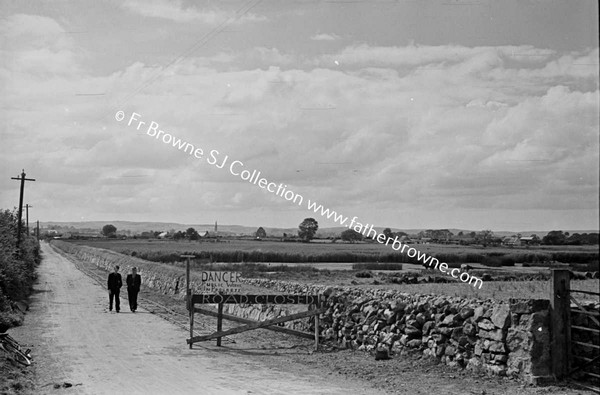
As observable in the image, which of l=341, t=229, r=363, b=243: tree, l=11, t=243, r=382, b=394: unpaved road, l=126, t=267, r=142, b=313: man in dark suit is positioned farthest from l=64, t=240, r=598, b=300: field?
l=341, t=229, r=363, b=243: tree

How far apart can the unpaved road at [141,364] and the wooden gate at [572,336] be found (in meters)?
3.33

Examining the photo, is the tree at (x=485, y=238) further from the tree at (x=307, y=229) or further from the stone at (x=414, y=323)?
the stone at (x=414, y=323)

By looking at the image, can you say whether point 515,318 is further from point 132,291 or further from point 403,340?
point 132,291

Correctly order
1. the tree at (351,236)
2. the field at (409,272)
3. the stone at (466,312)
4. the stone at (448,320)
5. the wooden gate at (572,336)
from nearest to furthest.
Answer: the wooden gate at (572,336)
the stone at (466,312)
the stone at (448,320)
the field at (409,272)
the tree at (351,236)

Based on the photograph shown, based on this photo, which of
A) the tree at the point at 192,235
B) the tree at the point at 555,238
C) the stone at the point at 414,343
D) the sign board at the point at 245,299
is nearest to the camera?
the stone at the point at 414,343

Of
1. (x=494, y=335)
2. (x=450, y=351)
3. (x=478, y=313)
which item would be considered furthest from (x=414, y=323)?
(x=494, y=335)

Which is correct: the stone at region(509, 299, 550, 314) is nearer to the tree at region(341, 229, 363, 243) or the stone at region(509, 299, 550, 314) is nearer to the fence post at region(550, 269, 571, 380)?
the fence post at region(550, 269, 571, 380)

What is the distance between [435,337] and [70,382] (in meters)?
7.36

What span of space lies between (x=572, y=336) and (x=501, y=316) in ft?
4.07

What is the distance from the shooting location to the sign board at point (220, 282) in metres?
18.1

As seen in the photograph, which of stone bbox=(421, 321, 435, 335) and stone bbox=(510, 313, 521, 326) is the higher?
stone bbox=(510, 313, 521, 326)

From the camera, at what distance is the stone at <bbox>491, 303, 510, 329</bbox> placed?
12554 mm

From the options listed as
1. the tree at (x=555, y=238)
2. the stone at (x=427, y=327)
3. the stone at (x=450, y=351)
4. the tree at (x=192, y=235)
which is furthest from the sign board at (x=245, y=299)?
the tree at (x=192, y=235)

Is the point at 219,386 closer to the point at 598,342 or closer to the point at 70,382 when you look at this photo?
the point at 70,382
